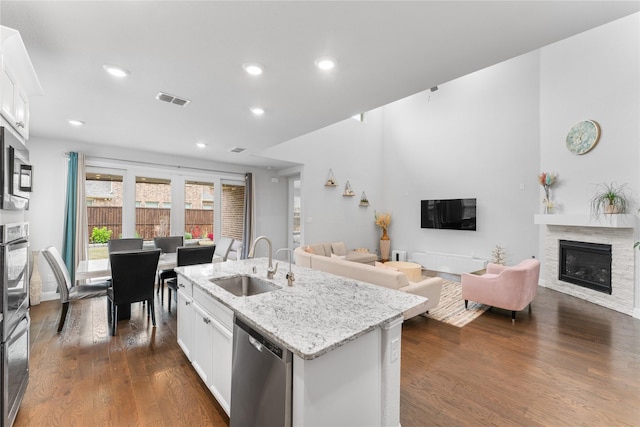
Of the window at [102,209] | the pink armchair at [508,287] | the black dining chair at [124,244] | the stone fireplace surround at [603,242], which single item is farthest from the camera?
the window at [102,209]

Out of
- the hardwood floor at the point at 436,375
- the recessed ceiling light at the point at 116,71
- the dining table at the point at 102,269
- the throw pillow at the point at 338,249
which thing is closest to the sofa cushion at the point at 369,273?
the hardwood floor at the point at 436,375

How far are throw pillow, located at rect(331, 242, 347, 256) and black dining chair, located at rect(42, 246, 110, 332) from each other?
13.7 feet

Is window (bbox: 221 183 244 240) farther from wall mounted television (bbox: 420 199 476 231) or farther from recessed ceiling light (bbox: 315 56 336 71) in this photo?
recessed ceiling light (bbox: 315 56 336 71)

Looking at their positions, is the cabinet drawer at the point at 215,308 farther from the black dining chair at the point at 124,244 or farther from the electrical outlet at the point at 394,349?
the black dining chair at the point at 124,244

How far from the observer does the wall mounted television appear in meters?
6.15

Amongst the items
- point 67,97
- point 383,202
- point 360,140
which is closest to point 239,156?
point 67,97

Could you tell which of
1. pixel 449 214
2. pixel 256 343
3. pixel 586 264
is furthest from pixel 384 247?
pixel 256 343

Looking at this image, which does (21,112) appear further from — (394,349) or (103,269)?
(394,349)

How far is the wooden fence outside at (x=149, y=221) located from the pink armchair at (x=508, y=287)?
5.12m

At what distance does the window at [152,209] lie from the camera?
16.7ft

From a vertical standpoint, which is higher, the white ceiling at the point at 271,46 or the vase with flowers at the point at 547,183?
the white ceiling at the point at 271,46

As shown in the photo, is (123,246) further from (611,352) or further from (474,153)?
(474,153)

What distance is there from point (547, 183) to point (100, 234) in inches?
311

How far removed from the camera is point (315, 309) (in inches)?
62.2
